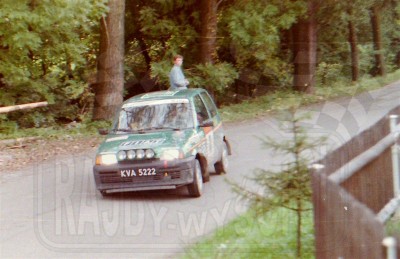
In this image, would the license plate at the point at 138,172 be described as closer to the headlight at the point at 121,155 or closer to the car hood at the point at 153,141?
the headlight at the point at 121,155

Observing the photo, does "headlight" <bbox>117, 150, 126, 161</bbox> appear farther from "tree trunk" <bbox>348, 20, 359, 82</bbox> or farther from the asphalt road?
"tree trunk" <bbox>348, 20, 359, 82</bbox>

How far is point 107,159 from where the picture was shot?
10.6 m

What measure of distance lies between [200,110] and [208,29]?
14.3m

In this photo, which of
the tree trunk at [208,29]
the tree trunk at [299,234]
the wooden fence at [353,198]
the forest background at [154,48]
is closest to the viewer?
the wooden fence at [353,198]

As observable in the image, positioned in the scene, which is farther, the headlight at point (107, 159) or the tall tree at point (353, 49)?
the tall tree at point (353, 49)

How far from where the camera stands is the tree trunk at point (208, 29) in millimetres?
25984

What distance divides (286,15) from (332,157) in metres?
21.5

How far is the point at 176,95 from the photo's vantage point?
12219mm

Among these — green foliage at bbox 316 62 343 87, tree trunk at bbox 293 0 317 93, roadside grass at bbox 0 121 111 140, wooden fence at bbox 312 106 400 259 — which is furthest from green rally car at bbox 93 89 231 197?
green foliage at bbox 316 62 343 87

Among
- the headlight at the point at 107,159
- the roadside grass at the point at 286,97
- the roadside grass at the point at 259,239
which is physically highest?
the headlight at the point at 107,159

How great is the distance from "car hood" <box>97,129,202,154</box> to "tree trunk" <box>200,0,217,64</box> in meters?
15.3

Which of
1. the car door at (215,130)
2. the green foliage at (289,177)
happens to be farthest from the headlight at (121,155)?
the green foliage at (289,177)

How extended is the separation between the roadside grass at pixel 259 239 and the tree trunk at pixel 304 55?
74.8ft

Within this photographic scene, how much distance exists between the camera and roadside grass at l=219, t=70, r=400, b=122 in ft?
78.1
